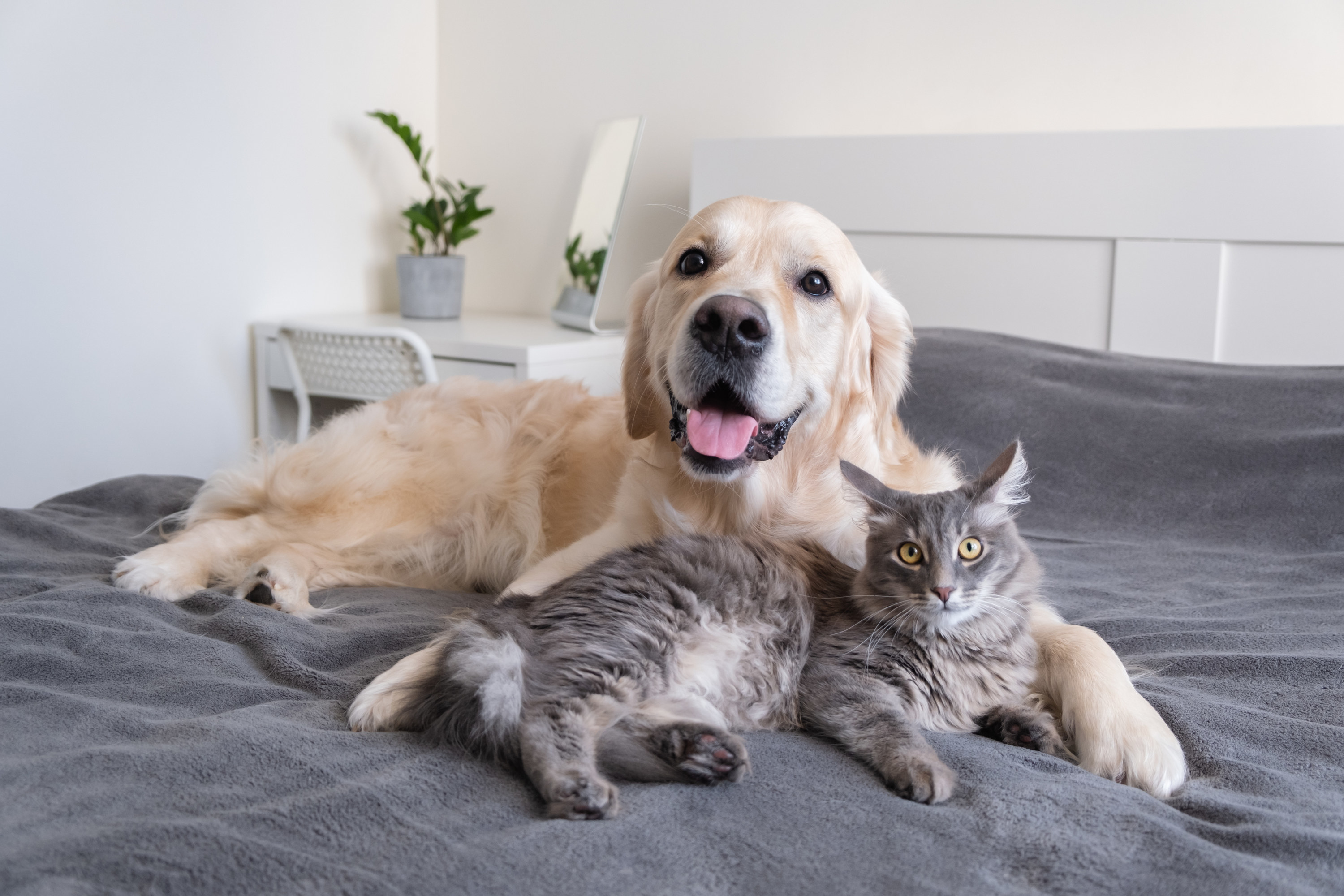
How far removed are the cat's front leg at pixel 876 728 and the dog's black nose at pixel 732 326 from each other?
1.74 feet

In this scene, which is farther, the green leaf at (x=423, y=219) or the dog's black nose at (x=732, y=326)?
the green leaf at (x=423, y=219)

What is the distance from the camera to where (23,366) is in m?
3.38

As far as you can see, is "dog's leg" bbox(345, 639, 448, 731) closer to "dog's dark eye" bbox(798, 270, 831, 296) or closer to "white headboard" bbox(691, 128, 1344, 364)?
"dog's dark eye" bbox(798, 270, 831, 296)

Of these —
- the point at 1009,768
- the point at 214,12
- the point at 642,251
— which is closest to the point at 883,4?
the point at 642,251

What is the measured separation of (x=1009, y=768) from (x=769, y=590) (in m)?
0.42

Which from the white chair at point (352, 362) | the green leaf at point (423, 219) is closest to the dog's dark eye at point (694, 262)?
the white chair at point (352, 362)

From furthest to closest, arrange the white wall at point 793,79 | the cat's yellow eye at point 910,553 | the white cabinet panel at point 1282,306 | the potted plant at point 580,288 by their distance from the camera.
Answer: the potted plant at point 580,288 → the white wall at point 793,79 → the white cabinet panel at point 1282,306 → the cat's yellow eye at point 910,553

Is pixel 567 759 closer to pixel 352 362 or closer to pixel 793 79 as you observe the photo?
pixel 352 362

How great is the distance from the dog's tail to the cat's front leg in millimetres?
420

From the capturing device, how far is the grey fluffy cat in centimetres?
122

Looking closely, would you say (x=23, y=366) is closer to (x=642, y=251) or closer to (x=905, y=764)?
(x=642, y=251)

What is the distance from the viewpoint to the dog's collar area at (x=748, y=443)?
5.68 feet

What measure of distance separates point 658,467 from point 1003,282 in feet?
6.13

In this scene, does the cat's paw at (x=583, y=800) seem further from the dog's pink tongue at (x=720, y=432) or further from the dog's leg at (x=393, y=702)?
the dog's pink tongue at (x=720, y=432)
